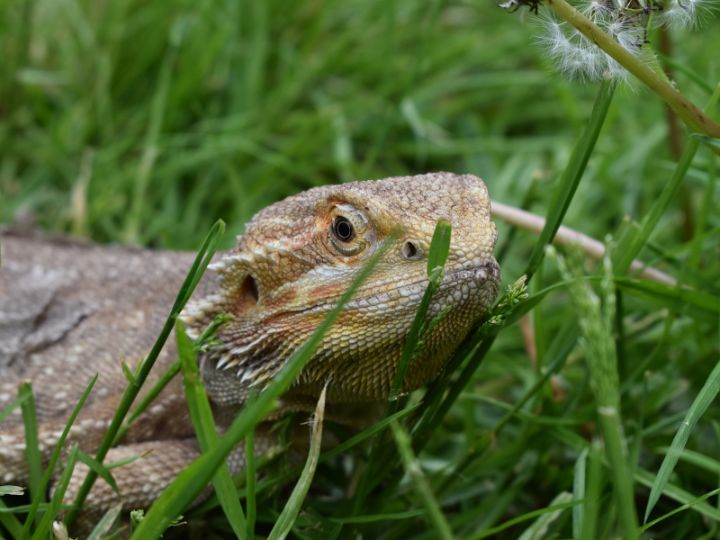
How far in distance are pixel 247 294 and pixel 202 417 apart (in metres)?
0.73

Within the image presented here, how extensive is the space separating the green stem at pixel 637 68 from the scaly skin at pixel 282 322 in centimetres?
56

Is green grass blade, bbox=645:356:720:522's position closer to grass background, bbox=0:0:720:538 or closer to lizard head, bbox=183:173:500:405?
lizard head, bbox=183:173:500:405

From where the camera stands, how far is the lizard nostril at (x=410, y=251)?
2.60 metres

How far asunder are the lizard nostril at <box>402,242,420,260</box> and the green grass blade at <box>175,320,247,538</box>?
639 millimetres

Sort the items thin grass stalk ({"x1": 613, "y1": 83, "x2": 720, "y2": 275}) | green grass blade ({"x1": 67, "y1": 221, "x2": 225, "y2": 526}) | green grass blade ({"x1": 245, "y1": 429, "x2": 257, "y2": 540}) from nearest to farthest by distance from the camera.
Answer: green grass blade ({"x1": 67, "y1": 221, "x2": 225, "y2": 526}), green grass blade ({"x1": 245, "y1": 429, "x2": 257, "y2": 540}), thin grass stalk ({"x1": 613, "y1": 83, "x2": 720, "y2": 275})

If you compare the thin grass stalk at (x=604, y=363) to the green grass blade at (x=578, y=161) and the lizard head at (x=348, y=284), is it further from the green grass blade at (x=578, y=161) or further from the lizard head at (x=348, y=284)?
the green grass blade at (x=578, y=161)

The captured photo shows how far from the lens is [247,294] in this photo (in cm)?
298

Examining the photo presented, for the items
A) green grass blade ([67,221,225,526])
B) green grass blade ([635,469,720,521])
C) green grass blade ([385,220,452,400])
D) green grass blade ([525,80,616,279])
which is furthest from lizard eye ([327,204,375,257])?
green grass blade ([635,469,720,521])

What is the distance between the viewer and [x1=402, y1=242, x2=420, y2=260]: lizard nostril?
2.60 m

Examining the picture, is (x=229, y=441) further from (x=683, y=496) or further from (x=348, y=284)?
(x=683, y=496)

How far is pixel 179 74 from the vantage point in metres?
5.69

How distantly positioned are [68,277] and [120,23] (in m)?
2.37

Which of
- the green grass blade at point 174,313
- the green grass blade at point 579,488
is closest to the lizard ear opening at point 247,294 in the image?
the green grass blade at point 174,313

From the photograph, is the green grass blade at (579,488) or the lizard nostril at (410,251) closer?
the lizard nostril at (410,251)
